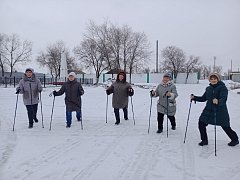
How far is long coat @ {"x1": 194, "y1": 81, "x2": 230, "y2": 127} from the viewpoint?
19.0ft

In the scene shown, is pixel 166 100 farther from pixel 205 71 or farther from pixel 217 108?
pixel 205 71

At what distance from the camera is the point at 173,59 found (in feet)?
210

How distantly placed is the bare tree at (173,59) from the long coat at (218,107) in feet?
190

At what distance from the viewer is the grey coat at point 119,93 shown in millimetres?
8828

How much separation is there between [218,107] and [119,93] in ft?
11.9

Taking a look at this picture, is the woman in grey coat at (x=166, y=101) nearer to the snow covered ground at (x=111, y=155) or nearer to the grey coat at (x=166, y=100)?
the grey coat at (x=166, y=100)

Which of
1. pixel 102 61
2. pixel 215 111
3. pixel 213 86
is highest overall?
pixel 102 61

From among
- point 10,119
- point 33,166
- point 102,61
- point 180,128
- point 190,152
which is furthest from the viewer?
point 102,61

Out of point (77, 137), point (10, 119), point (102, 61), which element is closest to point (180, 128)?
point (77, 137)

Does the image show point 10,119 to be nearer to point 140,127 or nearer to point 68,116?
point 68,116

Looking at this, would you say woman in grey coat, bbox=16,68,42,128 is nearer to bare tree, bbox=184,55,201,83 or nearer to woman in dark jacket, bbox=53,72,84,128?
woman in dark jacket, bbox=53,72,84,128

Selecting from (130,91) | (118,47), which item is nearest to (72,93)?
(130,91)

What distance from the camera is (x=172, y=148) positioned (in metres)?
5.99

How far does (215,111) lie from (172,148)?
3.93ft
